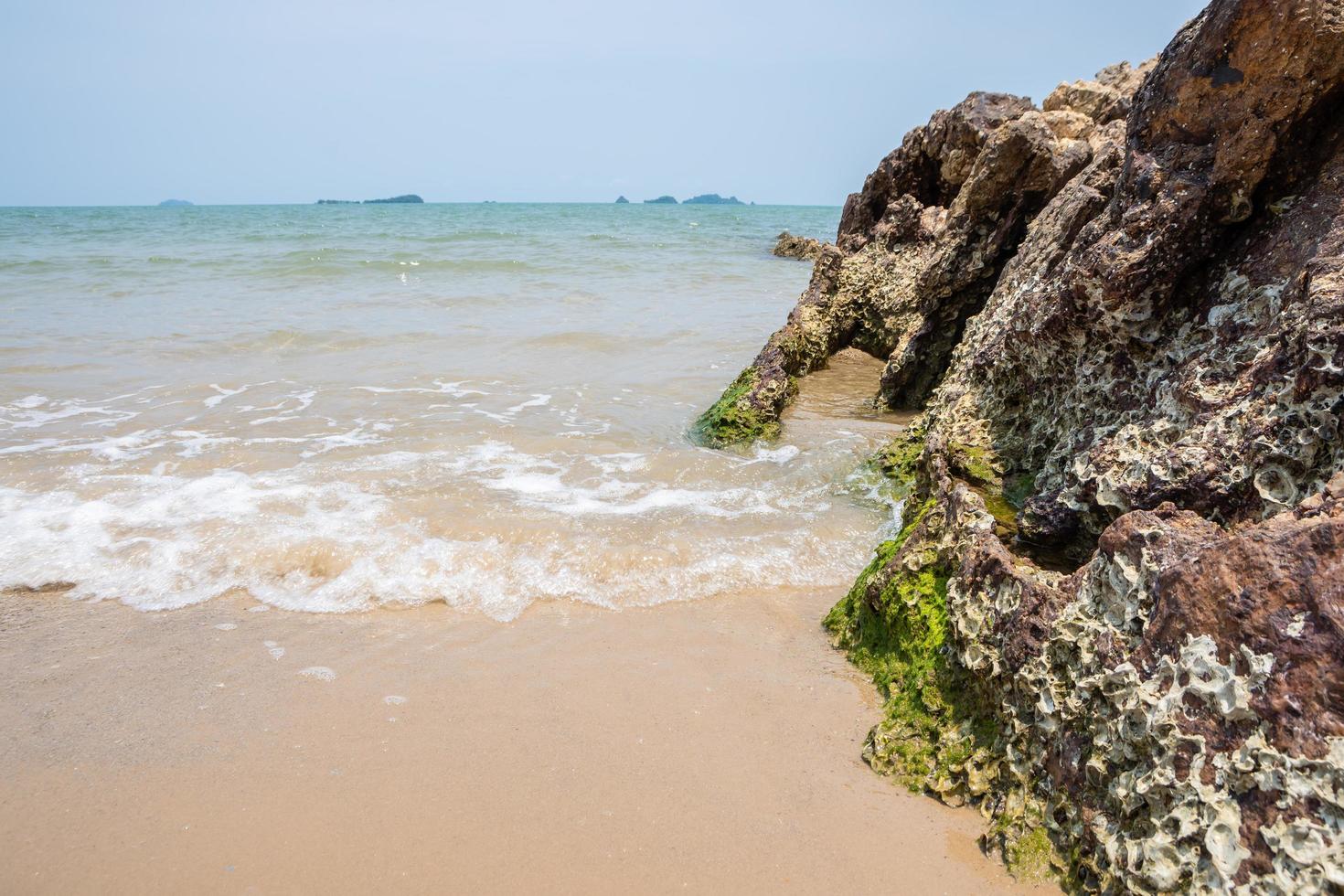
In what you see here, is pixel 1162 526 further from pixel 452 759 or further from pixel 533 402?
pixel 533 402

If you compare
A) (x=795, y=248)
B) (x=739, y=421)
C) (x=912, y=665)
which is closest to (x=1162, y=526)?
(x=912, y=665)

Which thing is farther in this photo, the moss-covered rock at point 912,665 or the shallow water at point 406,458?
the shallow water at point 406,458

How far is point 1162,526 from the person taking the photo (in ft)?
7.88

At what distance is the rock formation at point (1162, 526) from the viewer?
6.20ft

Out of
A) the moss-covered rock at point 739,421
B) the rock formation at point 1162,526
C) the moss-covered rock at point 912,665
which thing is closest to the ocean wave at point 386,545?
the moss-covered rock at point 912,665

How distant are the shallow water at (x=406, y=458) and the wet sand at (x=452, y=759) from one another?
0.42 metres

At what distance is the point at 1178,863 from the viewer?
192cm

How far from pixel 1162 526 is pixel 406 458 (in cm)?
525

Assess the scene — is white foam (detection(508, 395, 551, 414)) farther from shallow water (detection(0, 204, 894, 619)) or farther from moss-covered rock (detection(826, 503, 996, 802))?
moss-covered rock (detection(826, 503, 996, 802))

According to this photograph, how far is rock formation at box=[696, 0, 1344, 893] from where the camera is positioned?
6.20ft

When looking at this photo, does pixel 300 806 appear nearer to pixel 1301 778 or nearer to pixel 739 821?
pixel 739 821

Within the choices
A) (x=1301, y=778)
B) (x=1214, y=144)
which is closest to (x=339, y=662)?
(x=1301, y=778)

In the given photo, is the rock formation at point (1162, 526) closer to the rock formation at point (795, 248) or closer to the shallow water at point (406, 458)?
the shallow water at point (406, 458)

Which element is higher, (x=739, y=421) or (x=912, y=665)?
(x=739, y=421)
